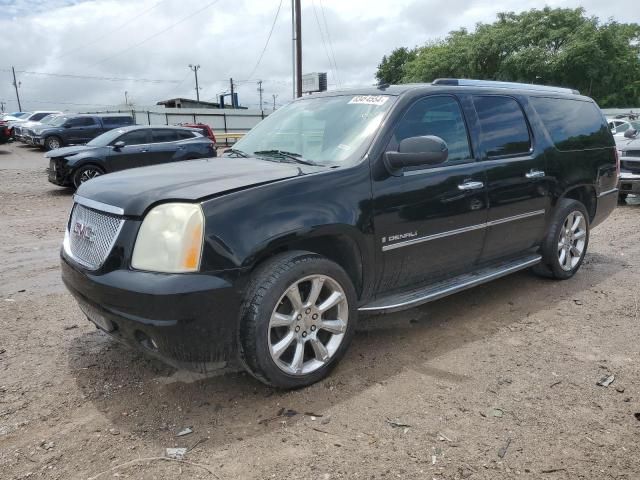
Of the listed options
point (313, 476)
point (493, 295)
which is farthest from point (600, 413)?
point (493, 295)

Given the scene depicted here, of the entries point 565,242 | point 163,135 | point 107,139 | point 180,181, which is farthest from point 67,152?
point 565,242

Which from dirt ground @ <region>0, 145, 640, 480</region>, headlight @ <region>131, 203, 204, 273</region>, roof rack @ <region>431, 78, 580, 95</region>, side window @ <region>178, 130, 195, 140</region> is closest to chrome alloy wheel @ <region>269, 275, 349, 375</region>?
dirt ground @ <region>0, 145, 640, 480</region>

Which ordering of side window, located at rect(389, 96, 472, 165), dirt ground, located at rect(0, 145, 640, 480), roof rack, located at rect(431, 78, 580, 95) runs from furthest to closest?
1. roof rack, located at rect(431, 78, 580, 95)
2. side window, located at rect(389, 96, 472, 165)
3. dirt ground, located at rect(0, 145, 640, 480)

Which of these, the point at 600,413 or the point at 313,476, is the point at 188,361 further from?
the point at 600,413

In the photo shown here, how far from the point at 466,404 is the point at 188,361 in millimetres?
1594

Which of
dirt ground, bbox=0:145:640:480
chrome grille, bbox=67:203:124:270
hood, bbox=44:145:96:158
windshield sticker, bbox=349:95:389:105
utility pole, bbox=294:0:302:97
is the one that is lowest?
dirt ground, bbox=0:145:640:480

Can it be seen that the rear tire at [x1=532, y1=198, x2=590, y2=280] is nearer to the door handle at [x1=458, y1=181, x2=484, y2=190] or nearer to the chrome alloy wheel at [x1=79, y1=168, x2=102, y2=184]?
the door handle at [x1=458, y1=181, x2=484, y2=190]

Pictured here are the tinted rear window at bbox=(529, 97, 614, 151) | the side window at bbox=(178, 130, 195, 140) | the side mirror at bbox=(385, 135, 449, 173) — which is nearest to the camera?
the side mirror at bbox=(385, 135, 449, 173)

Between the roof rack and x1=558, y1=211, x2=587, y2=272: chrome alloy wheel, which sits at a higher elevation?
the roof rack

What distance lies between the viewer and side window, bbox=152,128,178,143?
42.5ft

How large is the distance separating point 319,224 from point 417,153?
85 centimetres

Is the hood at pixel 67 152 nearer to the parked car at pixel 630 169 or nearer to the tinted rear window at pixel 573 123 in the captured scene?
the tinted rear window at pixel 573 123

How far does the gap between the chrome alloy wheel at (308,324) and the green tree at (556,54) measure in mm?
35983

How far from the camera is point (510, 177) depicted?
4352 millimetres
